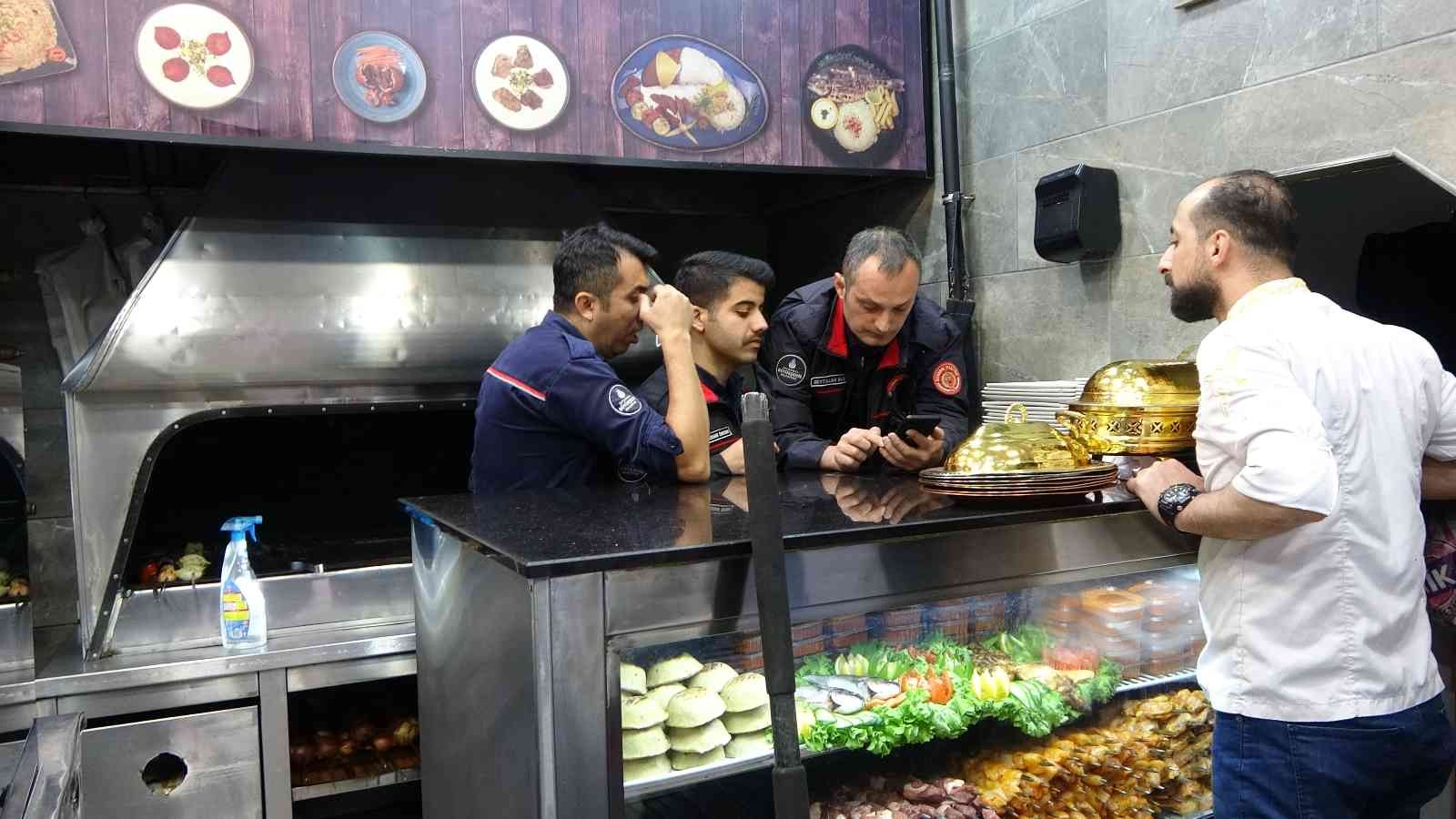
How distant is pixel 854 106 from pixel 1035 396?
1410mm

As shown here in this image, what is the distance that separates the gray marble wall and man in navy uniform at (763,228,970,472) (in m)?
0.64

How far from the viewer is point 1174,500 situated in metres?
1.86

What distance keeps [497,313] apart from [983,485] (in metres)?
2.29

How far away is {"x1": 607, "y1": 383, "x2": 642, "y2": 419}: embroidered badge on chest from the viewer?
2518mm

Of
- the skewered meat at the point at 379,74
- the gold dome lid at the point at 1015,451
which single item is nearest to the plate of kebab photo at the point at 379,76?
the skewered meat at the point at 379,74

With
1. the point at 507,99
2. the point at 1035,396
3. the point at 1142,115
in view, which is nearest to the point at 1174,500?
the point at 1035,396

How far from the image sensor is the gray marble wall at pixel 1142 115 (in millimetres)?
2842

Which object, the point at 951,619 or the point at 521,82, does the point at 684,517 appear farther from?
the point at 521,82

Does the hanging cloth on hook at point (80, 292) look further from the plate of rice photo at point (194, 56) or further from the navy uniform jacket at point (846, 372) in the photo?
the navy uniform jacket at point (846, 372)

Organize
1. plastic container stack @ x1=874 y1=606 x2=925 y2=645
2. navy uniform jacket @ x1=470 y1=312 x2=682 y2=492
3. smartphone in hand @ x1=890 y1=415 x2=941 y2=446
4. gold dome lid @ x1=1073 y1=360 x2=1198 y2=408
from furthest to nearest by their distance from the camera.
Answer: navy uniform jacket @ x1=470 y1=312 x2=682 y2=492, smartphone in hand @ x1=890 y1=415 x2=941 y2=446, gold dome lid @ x1=1073 y1=360 x2=1198 y2=408, plastic container stack @ x1=874 y1=606 x2=925 y2=645

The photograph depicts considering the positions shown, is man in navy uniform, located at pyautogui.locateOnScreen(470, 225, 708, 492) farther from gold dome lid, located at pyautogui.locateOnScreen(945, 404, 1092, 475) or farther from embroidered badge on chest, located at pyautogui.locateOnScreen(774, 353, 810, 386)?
gold dome lid, located at pyautogui.locateOnScreen(945, 404, 1092, 475)

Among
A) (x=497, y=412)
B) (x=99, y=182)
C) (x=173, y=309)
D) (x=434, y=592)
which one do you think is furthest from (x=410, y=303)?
(x=434, y=592)

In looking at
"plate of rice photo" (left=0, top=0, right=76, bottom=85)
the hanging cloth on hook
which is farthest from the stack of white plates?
the hanging cloth on hook

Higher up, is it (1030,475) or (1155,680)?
(1030,475)
